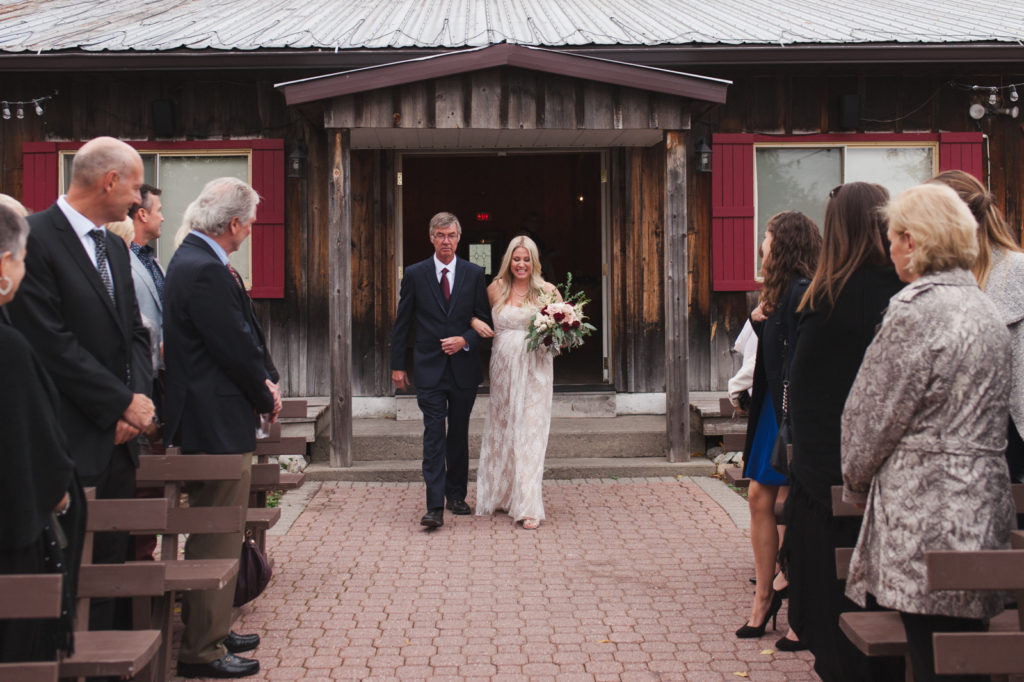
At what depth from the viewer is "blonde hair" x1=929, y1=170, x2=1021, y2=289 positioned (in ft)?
12.9

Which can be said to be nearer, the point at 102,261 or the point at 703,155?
the point at 102,261

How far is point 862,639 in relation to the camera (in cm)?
317

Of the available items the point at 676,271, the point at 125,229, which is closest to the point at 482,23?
the point at 676,271

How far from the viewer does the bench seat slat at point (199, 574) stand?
3.84 meters

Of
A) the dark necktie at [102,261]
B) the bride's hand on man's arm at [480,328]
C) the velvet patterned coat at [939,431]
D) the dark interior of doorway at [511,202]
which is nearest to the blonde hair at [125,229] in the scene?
the dark necktie at [102,261]

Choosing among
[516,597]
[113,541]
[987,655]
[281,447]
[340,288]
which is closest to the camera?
[987,655]

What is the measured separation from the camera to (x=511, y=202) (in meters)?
18.8

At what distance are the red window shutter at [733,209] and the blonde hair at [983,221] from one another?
5761 millimetres

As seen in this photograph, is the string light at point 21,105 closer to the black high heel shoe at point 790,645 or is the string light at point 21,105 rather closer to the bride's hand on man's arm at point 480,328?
the bride's hand on man's arm at point 480,328

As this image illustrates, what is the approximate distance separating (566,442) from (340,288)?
2469 millimetres

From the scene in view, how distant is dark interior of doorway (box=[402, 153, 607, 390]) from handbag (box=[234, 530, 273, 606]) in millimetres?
12776

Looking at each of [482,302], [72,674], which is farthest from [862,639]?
[482,302]

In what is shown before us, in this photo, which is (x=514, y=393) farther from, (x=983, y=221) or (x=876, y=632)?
(x=876, y=632)

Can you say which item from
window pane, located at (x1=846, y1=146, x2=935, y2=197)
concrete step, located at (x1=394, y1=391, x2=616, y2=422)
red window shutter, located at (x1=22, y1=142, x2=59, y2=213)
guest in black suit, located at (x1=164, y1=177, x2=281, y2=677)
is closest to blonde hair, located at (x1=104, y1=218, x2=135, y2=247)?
guest in black suit, located at (x1=164, y1=177, x2=281, y2=677)
